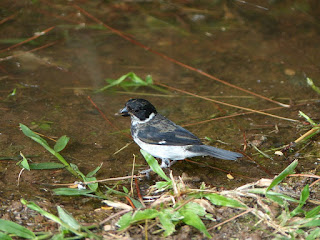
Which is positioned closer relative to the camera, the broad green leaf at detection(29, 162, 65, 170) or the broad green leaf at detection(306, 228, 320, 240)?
the broad green leaf at detection(306, 228, 320, 240)

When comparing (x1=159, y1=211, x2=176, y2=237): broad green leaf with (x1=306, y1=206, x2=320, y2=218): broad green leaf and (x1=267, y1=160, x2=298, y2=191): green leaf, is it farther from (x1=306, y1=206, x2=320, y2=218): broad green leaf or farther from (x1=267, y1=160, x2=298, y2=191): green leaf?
(x1=306, y1=206, x2=320, y2=218): broad green leaf

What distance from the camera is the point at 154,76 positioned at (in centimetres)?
660

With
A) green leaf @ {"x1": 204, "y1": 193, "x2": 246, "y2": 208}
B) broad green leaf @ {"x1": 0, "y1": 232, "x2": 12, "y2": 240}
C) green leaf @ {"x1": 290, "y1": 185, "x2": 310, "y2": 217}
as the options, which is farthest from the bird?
broad green leaf @ {"x1": 0, "y1": 232, "x2": 12, "y2": 240}

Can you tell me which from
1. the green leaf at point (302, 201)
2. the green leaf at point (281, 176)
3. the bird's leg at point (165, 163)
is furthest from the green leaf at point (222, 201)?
the bird's leg at point (165, 163)

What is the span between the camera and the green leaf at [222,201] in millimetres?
3754

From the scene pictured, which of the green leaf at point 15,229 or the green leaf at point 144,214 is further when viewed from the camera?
the green leaf at point 144,214

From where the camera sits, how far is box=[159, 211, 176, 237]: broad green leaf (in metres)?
3.49

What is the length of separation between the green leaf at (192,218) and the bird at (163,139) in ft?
2.74

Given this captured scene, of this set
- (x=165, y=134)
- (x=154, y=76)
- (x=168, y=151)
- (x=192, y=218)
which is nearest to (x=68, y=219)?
(x=192, y=218)

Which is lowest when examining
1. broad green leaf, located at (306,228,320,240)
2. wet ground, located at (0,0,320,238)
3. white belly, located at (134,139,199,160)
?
wet ground, located at (0,0,320,238)

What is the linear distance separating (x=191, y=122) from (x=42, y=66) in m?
2.47

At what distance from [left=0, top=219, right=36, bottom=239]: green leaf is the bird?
1.41 metres

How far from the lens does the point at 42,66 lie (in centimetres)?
663

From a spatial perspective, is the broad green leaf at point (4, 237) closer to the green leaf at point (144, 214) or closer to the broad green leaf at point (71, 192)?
the broad green leaf at point (71, 192)
